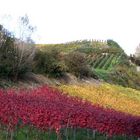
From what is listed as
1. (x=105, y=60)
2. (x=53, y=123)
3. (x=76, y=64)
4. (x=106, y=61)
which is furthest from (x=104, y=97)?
(x=105, y=60)

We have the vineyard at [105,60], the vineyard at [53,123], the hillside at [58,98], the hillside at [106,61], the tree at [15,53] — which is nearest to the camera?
the vineyard at [53,123]

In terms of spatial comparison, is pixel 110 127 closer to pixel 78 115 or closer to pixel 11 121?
pixel 78 115

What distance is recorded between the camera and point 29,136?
1866cm

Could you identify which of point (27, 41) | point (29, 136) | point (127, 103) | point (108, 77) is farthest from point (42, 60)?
point (29, 136)

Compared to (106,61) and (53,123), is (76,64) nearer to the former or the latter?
(53,123)

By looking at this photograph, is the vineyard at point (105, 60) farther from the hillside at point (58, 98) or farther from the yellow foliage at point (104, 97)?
the yellow foliage at point (104, 97)

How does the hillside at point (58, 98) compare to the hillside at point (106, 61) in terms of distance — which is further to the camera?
the hillside at point (106, 61)

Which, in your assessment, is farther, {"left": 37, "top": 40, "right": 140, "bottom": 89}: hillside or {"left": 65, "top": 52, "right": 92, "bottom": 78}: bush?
{"left": 37, "top": 40, "right": 140, "bottom": 89}: hillside

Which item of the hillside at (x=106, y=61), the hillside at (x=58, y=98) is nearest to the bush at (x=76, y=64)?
the hillside at (x=58, y=98)

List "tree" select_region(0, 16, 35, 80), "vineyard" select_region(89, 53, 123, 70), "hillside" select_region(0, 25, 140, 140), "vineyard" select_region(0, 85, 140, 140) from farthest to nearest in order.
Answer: "vineyard" select_region(89, 53, 123, 70) < "tree" select_region(0, 16, 35, 80) < "hillside" select_region(0, 25, 140, 140) < "vineyard" select_region(0, 85, 140, 140)

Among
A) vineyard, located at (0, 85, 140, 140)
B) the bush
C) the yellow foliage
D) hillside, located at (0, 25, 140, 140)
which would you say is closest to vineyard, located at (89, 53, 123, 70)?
hillside, located at (0, 25, 140, 140)

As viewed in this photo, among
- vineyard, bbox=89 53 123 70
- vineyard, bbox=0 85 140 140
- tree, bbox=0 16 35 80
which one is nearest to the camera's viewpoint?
vineyard, bbox=0 85 140 140

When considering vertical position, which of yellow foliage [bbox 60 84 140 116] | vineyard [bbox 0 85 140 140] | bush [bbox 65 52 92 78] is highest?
bush [bbox 65 52 92 78]

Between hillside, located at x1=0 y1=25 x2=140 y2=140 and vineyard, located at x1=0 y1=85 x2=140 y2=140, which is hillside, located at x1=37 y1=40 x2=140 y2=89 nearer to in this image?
hillside, located at x1=0 y1=25 x2=140 y2=140
